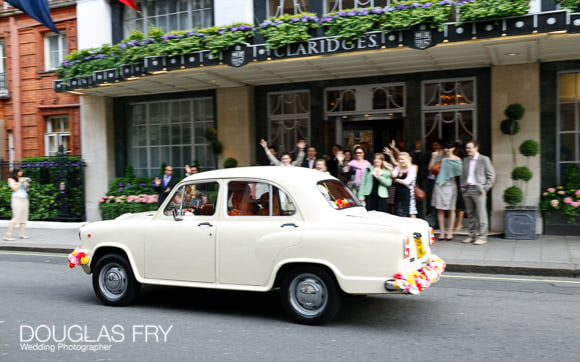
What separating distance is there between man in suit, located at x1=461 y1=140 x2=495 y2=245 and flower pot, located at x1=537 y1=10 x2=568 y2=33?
2525 millimetres

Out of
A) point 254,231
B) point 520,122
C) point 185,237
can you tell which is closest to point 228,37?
point 185,237

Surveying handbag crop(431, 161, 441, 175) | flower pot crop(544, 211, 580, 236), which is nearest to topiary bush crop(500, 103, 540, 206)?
flower pot crop(544, 211, 580, 236)

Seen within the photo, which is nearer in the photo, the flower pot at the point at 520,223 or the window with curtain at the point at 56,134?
the flower pot at the point at 520,223

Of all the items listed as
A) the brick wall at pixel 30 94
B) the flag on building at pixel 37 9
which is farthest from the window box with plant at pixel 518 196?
the brick wall at pixel 30 94

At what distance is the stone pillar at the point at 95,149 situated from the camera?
16.2 meters

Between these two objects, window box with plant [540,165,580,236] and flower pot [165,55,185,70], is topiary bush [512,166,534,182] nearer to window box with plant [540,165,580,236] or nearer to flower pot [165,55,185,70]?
window box with plant [540,165,580,236]

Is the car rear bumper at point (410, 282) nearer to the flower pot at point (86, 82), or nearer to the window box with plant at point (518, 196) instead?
the window box with plant at point (518, 196)

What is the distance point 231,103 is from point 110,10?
5091 millimetres

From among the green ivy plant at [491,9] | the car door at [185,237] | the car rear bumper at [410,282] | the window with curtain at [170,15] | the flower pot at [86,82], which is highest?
the window with curtain at [170,15]

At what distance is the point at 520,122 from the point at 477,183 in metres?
2.26

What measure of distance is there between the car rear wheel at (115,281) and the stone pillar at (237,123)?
26.5 ft

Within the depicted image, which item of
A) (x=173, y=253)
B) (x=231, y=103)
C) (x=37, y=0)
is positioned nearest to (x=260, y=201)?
(x=173, y=253)

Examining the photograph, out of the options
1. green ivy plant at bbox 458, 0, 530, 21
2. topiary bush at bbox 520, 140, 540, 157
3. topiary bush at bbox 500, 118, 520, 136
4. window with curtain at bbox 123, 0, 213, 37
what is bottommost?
topiary bush at bbox 520, 140, 540, 157

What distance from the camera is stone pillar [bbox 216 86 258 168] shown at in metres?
14.5
